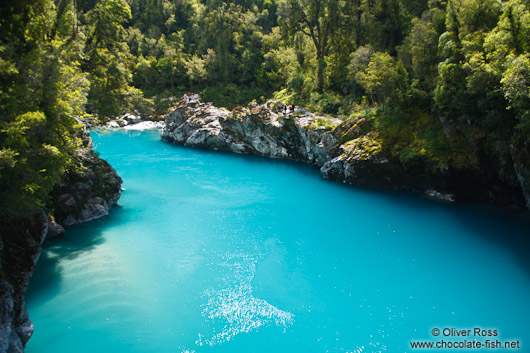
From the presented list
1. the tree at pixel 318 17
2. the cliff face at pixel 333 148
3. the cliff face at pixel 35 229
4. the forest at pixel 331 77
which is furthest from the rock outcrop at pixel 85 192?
the tree at pixel 318 17

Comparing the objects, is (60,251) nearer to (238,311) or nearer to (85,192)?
(85,192)

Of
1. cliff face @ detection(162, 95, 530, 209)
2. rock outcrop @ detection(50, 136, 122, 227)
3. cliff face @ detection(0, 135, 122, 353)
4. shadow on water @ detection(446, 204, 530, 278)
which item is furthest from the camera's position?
cliff face @ detection(162, 95, 530, 209)

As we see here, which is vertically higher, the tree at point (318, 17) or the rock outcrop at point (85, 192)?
the tree at point (318, 17)

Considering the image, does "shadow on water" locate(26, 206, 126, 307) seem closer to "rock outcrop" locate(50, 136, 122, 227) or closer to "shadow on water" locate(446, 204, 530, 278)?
"rock outcrop" locate(50, 136, 122, 227)

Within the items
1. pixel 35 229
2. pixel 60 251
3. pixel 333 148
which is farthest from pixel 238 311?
pixel 333 148

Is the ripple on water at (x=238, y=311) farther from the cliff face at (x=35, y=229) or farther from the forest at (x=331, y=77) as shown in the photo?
the forest at (x=331, y=77)

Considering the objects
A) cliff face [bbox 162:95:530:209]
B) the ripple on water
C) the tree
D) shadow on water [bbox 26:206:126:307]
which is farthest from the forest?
the ripple on water
